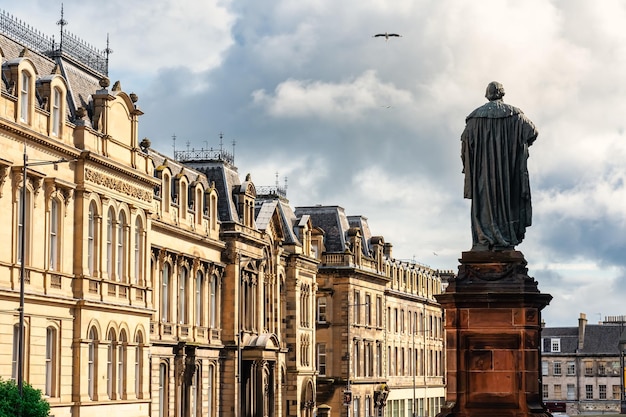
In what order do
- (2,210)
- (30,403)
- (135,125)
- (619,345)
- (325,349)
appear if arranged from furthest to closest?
(619,345)
(325,349)
(135,125)
(2,210)
(30,403)

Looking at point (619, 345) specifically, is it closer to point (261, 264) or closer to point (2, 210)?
point (261, 264)

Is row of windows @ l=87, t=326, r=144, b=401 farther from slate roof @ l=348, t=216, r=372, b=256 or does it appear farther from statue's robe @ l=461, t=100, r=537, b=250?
slate roof @ l=348, t=216, r=372, b=256

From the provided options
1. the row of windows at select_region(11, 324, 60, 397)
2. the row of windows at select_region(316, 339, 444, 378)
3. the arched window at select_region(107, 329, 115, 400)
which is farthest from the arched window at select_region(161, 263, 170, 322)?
the row of windows at select_region(316, 339, 444, 378)

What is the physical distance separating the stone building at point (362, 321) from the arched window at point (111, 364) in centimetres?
4081

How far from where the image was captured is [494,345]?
27.4 m

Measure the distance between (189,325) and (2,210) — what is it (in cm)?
2558

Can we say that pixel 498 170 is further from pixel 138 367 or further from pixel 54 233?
pixel 138 367

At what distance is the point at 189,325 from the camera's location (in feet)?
246

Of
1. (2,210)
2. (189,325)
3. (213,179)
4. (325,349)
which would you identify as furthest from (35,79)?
(325,349)

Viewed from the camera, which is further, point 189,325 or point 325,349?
point 325,349

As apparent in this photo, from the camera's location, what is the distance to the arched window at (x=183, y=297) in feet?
243

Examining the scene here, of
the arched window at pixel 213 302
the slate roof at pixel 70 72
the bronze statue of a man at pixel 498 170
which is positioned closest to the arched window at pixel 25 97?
the slate roof at pixel 70 72

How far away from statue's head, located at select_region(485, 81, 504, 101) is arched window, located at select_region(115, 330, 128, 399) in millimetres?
34605

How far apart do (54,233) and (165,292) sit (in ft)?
55.8
